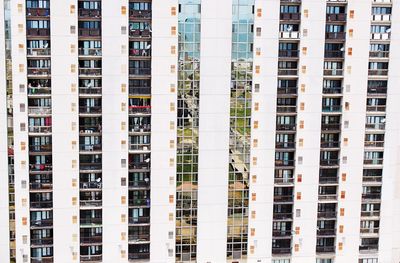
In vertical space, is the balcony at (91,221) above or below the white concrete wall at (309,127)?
below

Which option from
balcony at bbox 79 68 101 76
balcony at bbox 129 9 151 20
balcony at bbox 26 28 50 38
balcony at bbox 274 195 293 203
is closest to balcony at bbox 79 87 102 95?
balcony at bbox 79 68 101 76

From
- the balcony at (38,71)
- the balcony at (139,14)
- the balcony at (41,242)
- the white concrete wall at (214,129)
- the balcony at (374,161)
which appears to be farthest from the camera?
the balcony at (374,161)

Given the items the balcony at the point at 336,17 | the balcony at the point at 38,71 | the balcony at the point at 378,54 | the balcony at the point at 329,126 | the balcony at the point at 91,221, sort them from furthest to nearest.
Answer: the balcony at the point at 329,126, the balcony at the point at 378,54, the balcony at the point at 336,17, the balcony at the point at 91,221, the balcony at the point at 38,71

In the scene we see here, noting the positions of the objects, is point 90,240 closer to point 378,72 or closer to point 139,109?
point 139,109

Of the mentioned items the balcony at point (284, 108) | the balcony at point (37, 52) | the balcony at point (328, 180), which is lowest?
the balcony at point (328, 180)

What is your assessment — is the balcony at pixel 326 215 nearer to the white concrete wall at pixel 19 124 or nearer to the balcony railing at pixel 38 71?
the white concrete wall at pixel 19 124

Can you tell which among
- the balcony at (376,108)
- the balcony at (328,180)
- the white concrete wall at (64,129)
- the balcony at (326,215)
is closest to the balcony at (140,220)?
the white concrete wall at (64,129)

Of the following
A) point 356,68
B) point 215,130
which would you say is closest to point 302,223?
point 215,130
